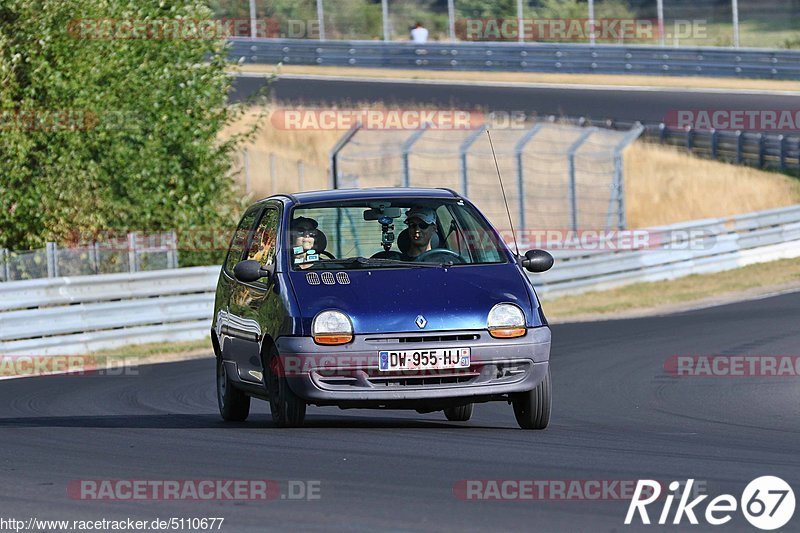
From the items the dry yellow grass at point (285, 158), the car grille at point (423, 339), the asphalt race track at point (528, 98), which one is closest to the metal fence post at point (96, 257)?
the dry yellow grass at point (285, 158)

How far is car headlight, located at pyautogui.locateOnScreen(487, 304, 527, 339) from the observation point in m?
9.04

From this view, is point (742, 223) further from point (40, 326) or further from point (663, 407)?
point (663, 407)

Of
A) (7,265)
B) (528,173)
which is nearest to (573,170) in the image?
(528,173)

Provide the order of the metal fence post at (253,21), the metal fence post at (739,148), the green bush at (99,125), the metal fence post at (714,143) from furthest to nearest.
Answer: the metal fence post at (253,21), the metal fence post at (714,143), the metal fence post at (739,148), the green bush at (99,125)

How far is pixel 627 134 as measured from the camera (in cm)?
2666

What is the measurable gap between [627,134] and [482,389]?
18.2 m

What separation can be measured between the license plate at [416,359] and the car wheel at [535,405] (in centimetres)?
64

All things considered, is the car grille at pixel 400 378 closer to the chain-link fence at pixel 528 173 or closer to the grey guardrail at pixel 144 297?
the grey guardrail at pixel 144 297

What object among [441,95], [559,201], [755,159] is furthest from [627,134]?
[441,95]

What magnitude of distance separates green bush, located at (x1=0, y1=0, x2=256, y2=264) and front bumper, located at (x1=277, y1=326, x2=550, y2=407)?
14.0 m

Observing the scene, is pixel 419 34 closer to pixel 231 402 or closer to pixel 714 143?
pixel 714 143

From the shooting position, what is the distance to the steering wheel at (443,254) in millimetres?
9820

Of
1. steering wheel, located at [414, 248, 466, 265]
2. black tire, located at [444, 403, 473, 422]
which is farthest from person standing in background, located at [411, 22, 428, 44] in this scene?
steering wheel, located at [414, 248, 466, 265]

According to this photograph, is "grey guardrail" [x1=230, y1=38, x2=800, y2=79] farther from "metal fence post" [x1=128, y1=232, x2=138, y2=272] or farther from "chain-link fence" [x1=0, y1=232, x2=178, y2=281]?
"metal fence post" [x1=128, y1=232, x2=138, y2=272]
